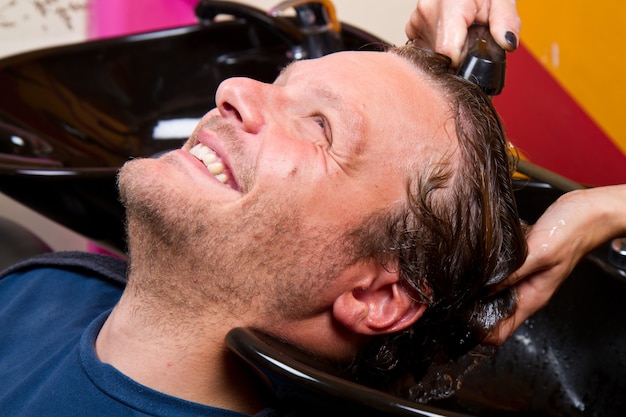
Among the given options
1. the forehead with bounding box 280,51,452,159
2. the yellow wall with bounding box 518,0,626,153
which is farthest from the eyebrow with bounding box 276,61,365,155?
the yellow wall with bounding box 518,0,626,153

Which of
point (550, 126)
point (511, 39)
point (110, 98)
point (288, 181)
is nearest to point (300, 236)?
point (288, 181)

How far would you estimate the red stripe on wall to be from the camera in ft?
7.21

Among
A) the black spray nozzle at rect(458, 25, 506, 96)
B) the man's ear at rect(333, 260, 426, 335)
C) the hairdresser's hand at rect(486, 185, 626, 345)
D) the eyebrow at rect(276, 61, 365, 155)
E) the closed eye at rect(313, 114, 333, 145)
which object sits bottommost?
the man's ear at rect(333, 260, 426, 335)

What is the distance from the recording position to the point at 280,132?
41.7 inches

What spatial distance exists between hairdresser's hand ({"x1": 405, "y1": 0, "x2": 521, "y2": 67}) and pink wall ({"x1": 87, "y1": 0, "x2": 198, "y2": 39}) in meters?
1.42

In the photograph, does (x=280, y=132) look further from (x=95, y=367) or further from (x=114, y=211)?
(x=114, y=211)

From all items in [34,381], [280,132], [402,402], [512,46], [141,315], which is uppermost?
[512,46]

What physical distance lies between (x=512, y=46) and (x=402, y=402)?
65cm

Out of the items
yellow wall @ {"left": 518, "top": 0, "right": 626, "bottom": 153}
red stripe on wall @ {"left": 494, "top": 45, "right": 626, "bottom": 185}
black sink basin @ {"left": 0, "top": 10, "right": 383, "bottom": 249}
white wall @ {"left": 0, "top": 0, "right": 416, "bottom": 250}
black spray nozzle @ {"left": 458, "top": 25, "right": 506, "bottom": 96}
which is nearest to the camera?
black spray nozzle @ {"left": 458, "top": 25, "right": 506, "bottom": 96}

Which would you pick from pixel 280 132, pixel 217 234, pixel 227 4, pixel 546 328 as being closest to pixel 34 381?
pixel 217 234

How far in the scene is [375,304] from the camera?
1.08 m

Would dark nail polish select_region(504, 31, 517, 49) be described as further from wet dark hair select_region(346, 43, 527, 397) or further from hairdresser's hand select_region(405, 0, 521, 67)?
wet dark hair select_region(346, 43, 527, 397)

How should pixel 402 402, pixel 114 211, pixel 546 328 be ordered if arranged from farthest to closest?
1. pixel 114 211
2. pixel 546 328
3. pixel 402 402

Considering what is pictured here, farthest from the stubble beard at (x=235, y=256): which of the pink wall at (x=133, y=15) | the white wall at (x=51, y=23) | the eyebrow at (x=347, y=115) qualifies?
the pink wall at (x=133, y=15)
